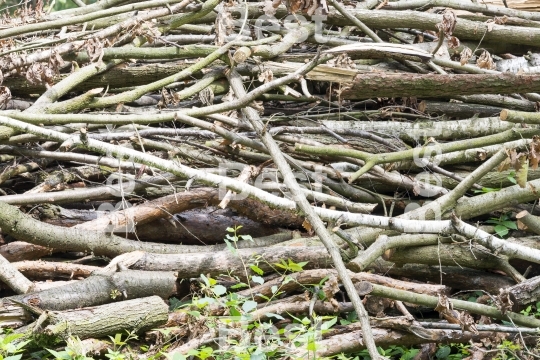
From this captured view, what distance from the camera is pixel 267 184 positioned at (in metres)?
4.32

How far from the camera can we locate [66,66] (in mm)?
5062

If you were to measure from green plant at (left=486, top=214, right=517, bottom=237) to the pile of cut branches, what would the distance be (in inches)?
0.6

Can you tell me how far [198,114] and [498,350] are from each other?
6.66 feet

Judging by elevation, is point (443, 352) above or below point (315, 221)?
below

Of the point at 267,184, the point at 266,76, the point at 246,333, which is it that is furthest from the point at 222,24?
the point at 246,333

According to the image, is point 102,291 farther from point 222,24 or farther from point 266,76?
point 222,24

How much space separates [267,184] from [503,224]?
155cm

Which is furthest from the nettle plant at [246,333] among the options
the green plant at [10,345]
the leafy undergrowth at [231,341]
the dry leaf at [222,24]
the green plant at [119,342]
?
the dry leaf at [222,24]

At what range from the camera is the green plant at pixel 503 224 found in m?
4.55

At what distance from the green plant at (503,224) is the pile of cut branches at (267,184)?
0.02m

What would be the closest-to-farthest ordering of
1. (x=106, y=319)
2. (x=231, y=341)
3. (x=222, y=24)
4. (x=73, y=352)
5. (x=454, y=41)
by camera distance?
(x=73, y=352) < (x=231, y=341) < (x=106, y=319) < (x=222, y=24) < (x=454, y=41)

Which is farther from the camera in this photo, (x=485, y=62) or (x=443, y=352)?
(x=485, y=62)

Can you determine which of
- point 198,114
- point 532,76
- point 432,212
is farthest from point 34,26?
point 532,76

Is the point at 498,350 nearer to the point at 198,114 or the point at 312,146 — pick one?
the point at 312,146
